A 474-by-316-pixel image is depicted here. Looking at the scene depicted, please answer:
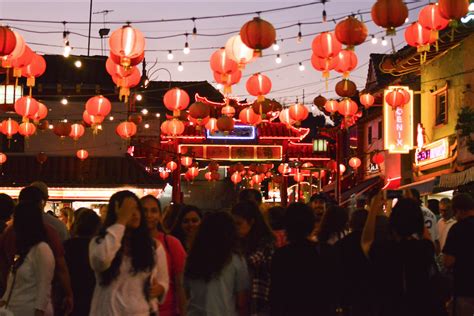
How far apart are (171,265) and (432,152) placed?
20.2 meters

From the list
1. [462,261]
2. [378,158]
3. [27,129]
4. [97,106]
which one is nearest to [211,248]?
[462,261]

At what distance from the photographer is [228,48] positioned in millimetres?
15500

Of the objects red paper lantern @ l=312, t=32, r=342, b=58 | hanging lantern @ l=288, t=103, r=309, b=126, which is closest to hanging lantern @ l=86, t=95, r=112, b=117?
hanging lantern @ l=288, t=103, r=309, b=126

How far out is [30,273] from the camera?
738 centimetres

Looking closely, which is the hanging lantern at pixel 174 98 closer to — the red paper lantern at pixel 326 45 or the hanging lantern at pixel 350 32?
the red paper lantern at pixel 326 45

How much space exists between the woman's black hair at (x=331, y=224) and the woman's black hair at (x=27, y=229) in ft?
10.1

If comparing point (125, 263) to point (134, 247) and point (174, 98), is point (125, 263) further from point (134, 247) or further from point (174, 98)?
point (174, 98)

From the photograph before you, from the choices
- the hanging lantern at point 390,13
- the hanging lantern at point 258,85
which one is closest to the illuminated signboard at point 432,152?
the hanging lantern at point 258,85

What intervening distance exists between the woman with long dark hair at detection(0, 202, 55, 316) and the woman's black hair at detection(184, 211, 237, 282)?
144 centimetres

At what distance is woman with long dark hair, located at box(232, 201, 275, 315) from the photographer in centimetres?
702

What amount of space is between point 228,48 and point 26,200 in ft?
24.4

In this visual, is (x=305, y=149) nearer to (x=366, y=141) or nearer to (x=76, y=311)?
(x=366, y=141)

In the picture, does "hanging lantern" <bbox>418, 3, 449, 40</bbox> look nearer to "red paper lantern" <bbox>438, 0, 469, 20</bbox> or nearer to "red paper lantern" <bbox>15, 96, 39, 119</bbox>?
"red paper lantern" <bbox>438, 0, 469, 20</bbox>

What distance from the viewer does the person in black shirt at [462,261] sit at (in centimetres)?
838
